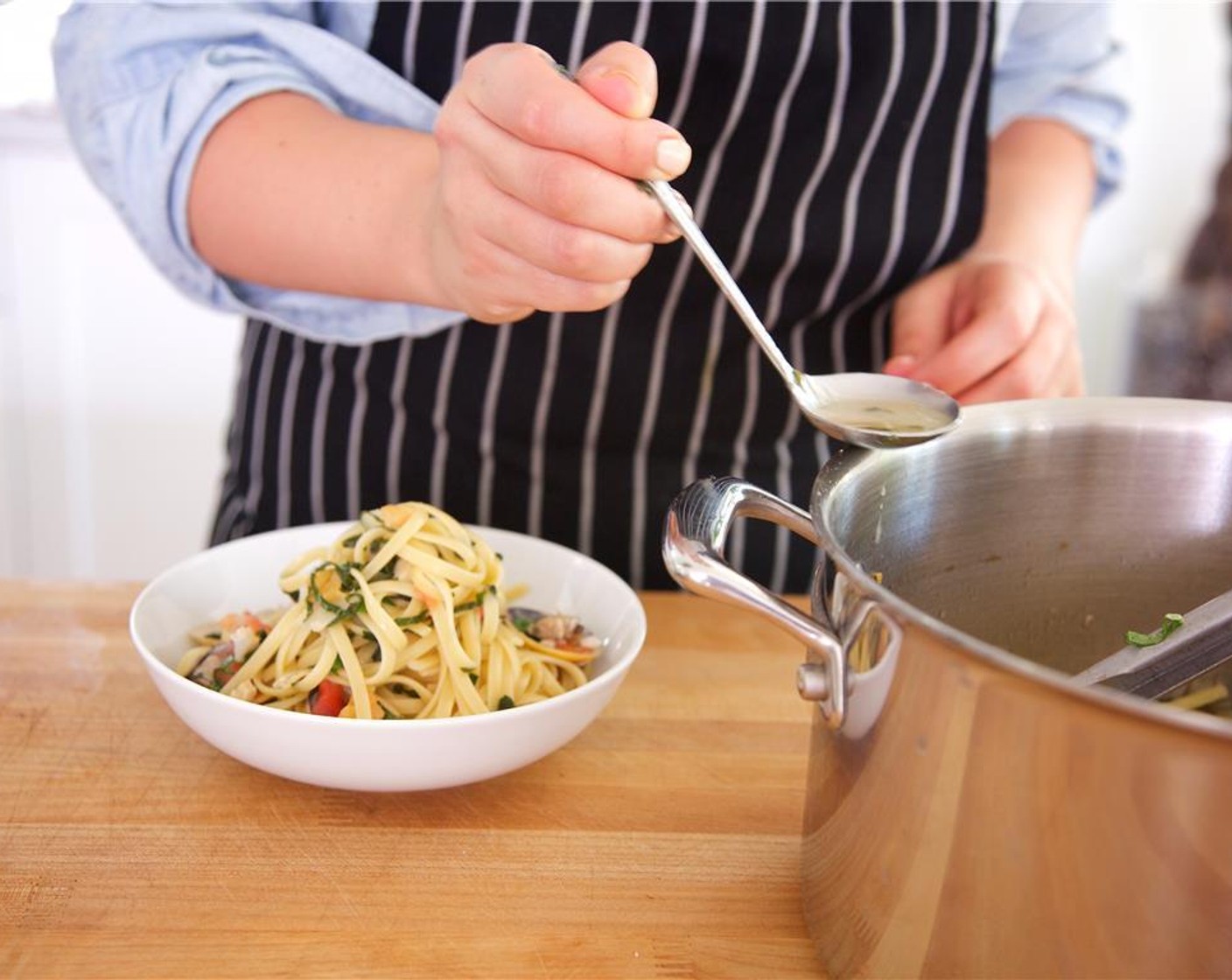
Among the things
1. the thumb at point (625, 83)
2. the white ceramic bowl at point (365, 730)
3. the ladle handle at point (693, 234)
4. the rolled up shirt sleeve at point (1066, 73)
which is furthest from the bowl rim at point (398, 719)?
the rolled up shirt sleeve at point (1066, 73)

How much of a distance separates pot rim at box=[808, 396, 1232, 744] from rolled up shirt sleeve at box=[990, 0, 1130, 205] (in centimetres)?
58

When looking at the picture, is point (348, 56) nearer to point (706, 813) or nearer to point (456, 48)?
point (456, 48)

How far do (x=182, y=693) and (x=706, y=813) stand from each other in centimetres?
32

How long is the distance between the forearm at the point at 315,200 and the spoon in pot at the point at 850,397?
0.76ft

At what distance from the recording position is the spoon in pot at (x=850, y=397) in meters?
0.76

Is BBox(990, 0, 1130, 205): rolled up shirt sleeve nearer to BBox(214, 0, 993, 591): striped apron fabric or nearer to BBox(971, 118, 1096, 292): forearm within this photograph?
BBox(971, 118, 1096, 292): forearm

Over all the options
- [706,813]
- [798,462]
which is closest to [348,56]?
[798,462]

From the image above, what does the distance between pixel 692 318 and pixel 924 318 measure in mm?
214

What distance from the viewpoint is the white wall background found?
2.36 meters

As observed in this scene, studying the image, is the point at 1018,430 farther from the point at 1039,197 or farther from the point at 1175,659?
the point at 1039,197

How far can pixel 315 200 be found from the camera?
97 cm

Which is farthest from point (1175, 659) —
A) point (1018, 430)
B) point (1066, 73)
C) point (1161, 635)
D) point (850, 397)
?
point (1066, 73)

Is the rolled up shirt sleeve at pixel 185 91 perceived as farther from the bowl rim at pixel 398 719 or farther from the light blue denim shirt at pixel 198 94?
the bowl rim at pixel 398 719

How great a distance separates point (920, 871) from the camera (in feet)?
1.91
